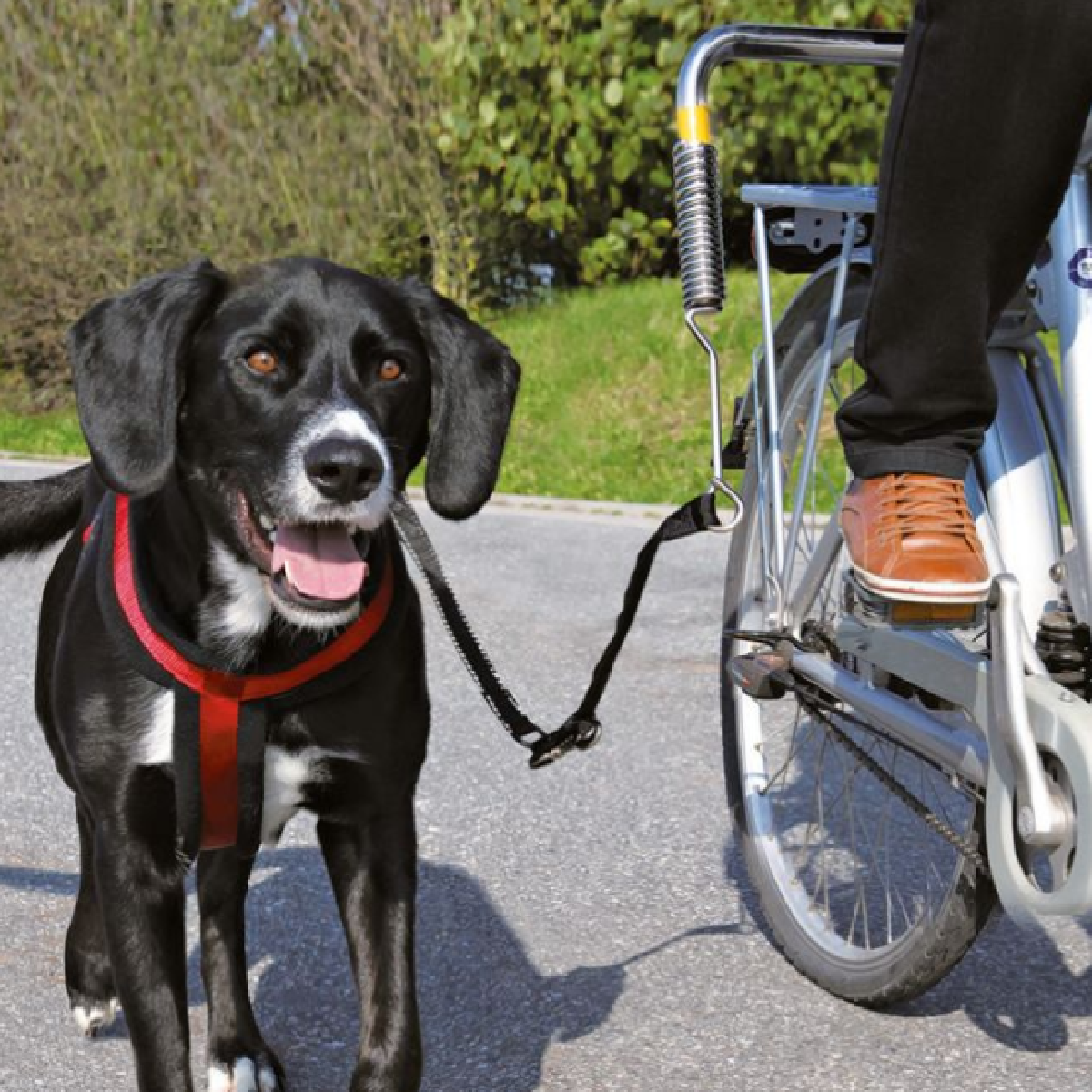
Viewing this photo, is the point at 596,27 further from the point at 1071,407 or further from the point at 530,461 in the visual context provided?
the point at 1071,407

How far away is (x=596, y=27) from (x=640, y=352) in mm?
2374

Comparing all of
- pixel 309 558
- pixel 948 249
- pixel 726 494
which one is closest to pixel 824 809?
pixel 726 494

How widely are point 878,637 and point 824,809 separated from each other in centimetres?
103

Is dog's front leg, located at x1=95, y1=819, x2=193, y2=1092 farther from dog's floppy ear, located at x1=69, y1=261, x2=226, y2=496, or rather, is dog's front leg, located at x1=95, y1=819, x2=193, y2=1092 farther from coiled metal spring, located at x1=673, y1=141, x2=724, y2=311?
coiled metal spring, located at x1=673, y1=141, x2=724, y2=311

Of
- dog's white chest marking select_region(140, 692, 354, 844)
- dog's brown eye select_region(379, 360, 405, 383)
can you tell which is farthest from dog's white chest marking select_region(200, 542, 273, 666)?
dog's brown eye select_region(379, 360, 405, 383)

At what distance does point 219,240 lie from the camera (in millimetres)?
15781

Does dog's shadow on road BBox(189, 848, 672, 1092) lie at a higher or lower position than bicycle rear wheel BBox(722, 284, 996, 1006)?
lower

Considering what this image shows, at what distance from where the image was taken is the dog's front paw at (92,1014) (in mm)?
3264

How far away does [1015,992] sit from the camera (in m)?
3.31

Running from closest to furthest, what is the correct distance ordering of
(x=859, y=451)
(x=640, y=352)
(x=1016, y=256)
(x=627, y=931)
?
(x=1016, y=256) < (x=859, y=451) < (x=627, y=931) < (x=640, y=352)

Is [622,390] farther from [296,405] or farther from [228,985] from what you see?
[296,405]

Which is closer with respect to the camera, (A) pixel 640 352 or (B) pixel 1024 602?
(B) pixel 1024 602

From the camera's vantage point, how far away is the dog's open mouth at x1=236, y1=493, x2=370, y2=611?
2684 mm

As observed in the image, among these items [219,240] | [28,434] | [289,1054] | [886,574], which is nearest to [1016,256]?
[886,574]
